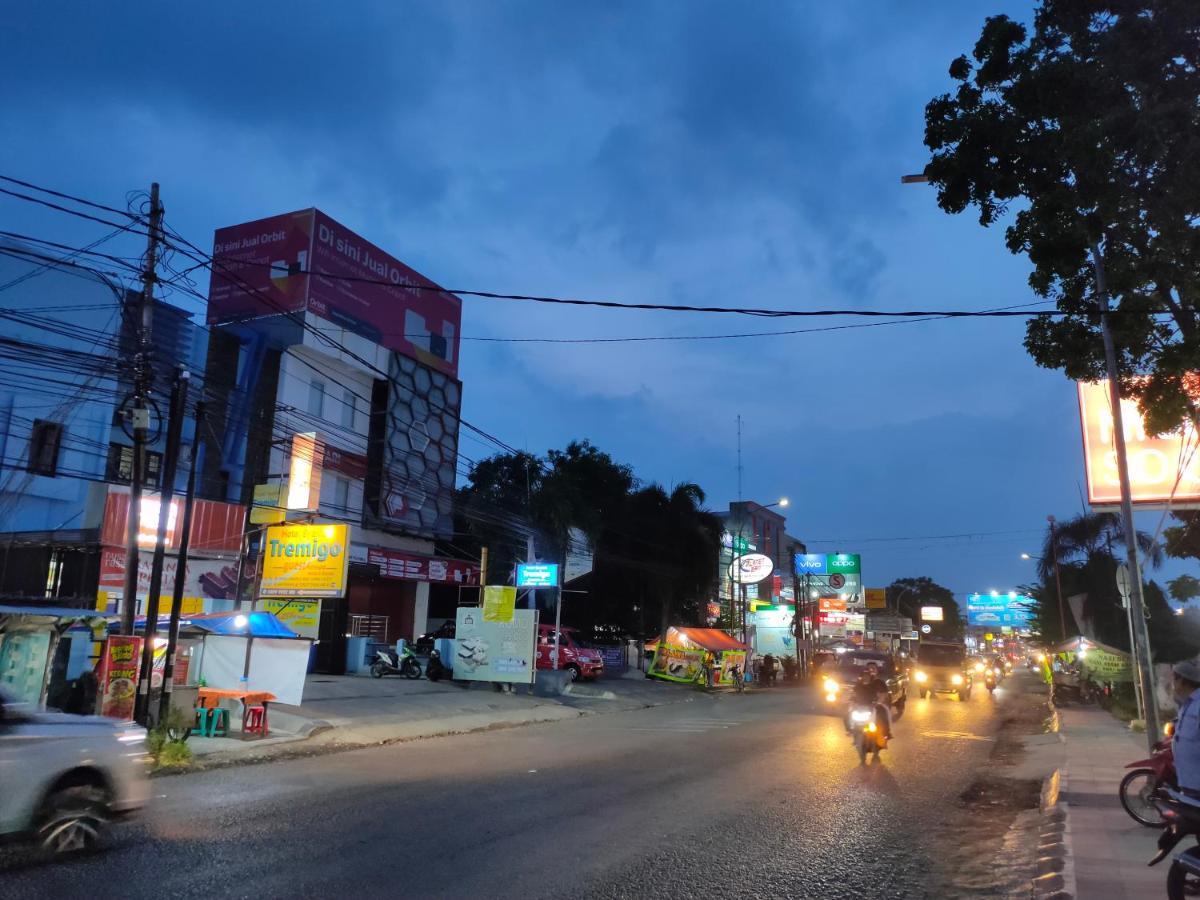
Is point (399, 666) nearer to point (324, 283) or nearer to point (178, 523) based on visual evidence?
point (178, 523)

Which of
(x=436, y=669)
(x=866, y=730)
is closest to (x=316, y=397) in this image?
(x=436, y=669)

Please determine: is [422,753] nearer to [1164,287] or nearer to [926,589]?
[1164,287]

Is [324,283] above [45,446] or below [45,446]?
above

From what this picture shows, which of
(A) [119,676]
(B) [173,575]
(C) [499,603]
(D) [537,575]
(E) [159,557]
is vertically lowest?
(A) [119,676]

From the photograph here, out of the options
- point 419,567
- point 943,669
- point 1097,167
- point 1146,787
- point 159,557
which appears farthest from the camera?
point 419,567

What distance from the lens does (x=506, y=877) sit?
6398mm

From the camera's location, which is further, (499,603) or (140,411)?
(499,603)

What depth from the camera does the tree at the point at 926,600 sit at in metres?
123

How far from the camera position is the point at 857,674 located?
26625 mm

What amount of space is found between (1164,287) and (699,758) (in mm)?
9743

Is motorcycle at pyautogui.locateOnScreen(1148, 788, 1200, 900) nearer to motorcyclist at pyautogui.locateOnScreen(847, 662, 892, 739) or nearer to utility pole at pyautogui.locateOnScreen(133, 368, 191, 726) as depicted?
motorcyclist at pyautogui.locateOnScreen(847, 662, 892, 739)

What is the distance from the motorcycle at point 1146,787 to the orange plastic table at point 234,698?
13.8m

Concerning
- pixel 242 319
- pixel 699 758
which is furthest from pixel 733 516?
pixel 699 758

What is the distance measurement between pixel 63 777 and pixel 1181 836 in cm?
833
